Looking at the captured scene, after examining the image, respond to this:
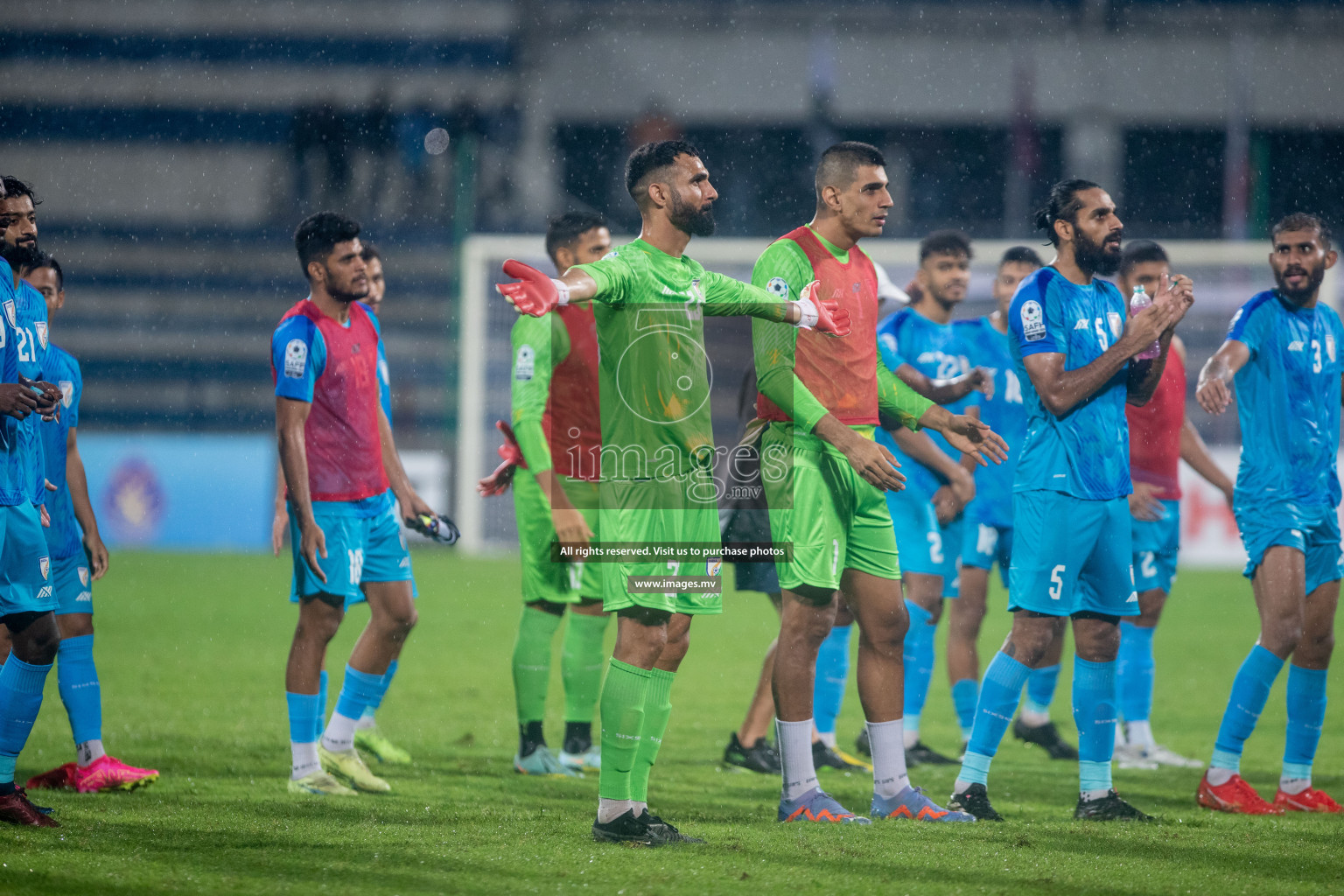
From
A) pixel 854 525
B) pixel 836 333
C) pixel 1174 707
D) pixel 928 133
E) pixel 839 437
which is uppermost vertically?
pixel 928 133

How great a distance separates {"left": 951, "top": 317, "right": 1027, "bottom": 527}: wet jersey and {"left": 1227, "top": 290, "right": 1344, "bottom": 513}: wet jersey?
4.94ft

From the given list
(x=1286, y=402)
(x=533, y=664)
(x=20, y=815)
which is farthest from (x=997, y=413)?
(x=20, y=815)

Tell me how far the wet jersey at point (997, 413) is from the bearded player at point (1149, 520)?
60 centimetres

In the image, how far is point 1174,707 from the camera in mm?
7660

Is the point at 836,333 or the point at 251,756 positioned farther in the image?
the point at 251,756

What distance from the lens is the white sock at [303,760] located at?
503 centimetres

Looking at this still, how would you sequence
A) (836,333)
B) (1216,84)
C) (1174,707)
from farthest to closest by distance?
1. (1216,84)
2. (1174,707)
3. (836,333)

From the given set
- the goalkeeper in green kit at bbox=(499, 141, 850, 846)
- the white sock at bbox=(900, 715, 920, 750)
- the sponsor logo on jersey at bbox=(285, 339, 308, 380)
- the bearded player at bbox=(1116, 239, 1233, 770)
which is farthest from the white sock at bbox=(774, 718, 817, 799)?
the bearded player at bbox=(1116, 239, 1233, 770)

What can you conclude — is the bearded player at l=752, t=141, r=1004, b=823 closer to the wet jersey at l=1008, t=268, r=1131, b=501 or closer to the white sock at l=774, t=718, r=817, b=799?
the white sock at l=774, t=718, r=817, b=799

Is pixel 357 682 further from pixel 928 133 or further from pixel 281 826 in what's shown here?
pixel 928 133

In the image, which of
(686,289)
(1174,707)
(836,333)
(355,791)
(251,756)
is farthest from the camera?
(1174,707)

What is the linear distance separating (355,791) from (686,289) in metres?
2.29

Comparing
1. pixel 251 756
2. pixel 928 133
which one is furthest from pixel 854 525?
pixel 928 133

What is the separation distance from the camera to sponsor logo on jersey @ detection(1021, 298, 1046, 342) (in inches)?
190
